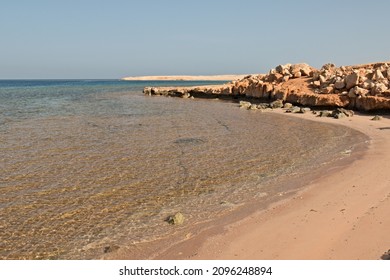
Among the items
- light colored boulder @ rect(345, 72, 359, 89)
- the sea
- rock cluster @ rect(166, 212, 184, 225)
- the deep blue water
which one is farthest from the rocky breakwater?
rock cluster @ rect(166, 212, 184, 225)

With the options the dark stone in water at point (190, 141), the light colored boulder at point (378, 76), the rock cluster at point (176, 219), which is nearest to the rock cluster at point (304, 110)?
the light colored boulder at point (378, 76)

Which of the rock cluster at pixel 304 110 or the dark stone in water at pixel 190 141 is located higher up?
the rock cluster at pixel 304 110

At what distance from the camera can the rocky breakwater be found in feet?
78.6

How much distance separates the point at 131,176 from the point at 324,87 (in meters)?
23.6

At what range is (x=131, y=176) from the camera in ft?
33.2

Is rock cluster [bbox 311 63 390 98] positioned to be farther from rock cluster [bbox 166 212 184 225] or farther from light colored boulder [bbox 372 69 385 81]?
rock cluster [bbox 166 212 184 225]

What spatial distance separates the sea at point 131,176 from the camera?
22.1 feet

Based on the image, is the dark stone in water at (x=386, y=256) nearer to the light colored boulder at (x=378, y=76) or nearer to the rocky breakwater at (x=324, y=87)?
the rocky breakwater at (x=324, y=87)

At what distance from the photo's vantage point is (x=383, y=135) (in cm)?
1633

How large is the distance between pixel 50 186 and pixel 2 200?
1246mm

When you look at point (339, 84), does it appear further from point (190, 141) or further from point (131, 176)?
point (131, 176)

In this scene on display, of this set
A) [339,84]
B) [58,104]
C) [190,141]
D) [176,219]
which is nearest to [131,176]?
[176,219]

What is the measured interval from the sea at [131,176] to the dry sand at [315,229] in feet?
2.51
